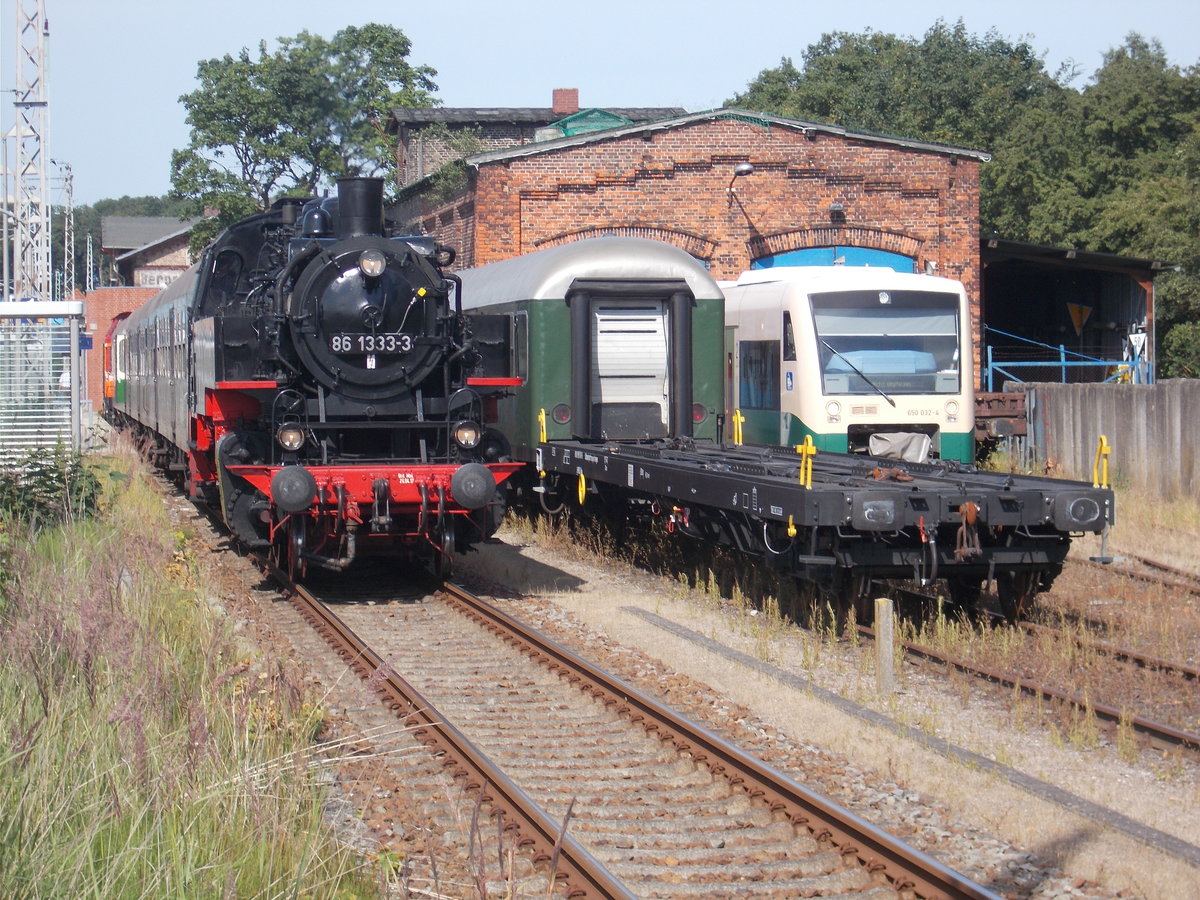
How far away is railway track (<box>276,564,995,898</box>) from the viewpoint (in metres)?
5.32

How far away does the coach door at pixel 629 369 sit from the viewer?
14320 millimetres

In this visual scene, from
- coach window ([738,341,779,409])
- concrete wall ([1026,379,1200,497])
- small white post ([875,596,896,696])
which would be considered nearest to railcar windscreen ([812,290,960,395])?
coach window ([738,341,779,409])

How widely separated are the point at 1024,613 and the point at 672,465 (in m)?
2.96

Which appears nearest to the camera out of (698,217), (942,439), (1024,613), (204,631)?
(204,631)

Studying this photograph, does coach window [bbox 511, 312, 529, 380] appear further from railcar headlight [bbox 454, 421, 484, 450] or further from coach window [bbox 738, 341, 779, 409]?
railcar headlight [bbox 454, 421, 484, 450]

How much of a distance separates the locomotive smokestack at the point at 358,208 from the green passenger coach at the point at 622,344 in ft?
9.01

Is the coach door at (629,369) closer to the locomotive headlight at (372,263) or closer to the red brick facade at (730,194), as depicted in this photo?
the locomotive headlight at (372,263)

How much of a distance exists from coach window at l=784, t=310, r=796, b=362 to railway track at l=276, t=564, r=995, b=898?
5768 mm

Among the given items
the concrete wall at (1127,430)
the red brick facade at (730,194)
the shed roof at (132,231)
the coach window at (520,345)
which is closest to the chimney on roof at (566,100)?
the red brick facade at (730,194)

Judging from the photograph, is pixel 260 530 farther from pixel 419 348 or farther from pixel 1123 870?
pixel 1123 870

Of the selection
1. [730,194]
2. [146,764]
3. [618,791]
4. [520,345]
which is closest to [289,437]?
[520,345]

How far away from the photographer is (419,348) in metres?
11.7

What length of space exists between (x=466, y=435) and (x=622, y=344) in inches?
129

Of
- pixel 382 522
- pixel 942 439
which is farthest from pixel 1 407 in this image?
pixel 942 439
